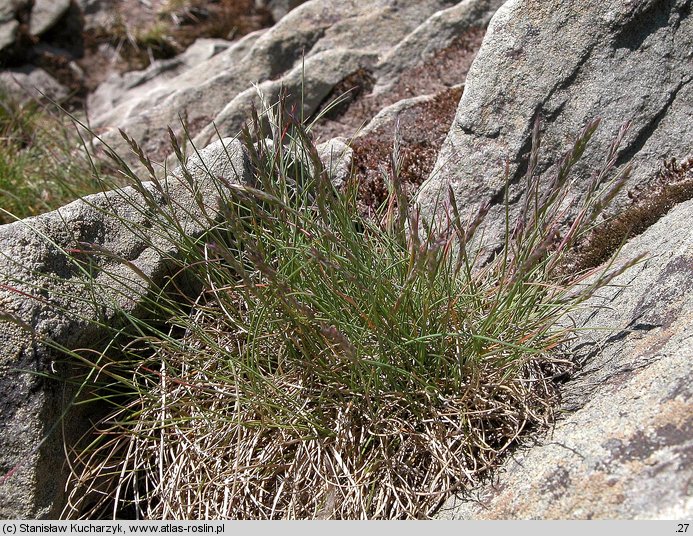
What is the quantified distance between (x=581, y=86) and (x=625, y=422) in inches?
86.1

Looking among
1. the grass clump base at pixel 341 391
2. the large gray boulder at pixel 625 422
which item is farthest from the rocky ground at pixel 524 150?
the grass clump base at pixel 341 391

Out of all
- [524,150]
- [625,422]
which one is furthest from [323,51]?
[625,422]

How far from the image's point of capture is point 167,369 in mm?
3289

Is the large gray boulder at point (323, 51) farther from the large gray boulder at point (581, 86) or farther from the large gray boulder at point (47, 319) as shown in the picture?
the large gray boulder at point (47, 319)

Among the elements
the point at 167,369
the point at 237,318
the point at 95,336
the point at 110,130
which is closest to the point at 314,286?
the point at 237,318

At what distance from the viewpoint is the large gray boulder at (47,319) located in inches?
116

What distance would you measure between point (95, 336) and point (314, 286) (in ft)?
3.53

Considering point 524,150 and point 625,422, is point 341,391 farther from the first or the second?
point 524,150

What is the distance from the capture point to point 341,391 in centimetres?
301

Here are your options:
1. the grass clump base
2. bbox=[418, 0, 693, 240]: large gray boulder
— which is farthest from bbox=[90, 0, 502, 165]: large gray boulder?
the grass clump base

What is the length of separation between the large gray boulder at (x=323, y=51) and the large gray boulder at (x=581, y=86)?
1.71 m

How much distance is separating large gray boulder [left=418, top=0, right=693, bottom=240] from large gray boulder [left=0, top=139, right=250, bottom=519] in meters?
1.65

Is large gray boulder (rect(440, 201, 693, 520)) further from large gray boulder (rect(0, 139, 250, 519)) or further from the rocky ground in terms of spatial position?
large gray boulder (rect(0, 139, 250, 519))

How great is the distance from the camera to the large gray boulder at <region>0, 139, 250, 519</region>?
9.68 feet
